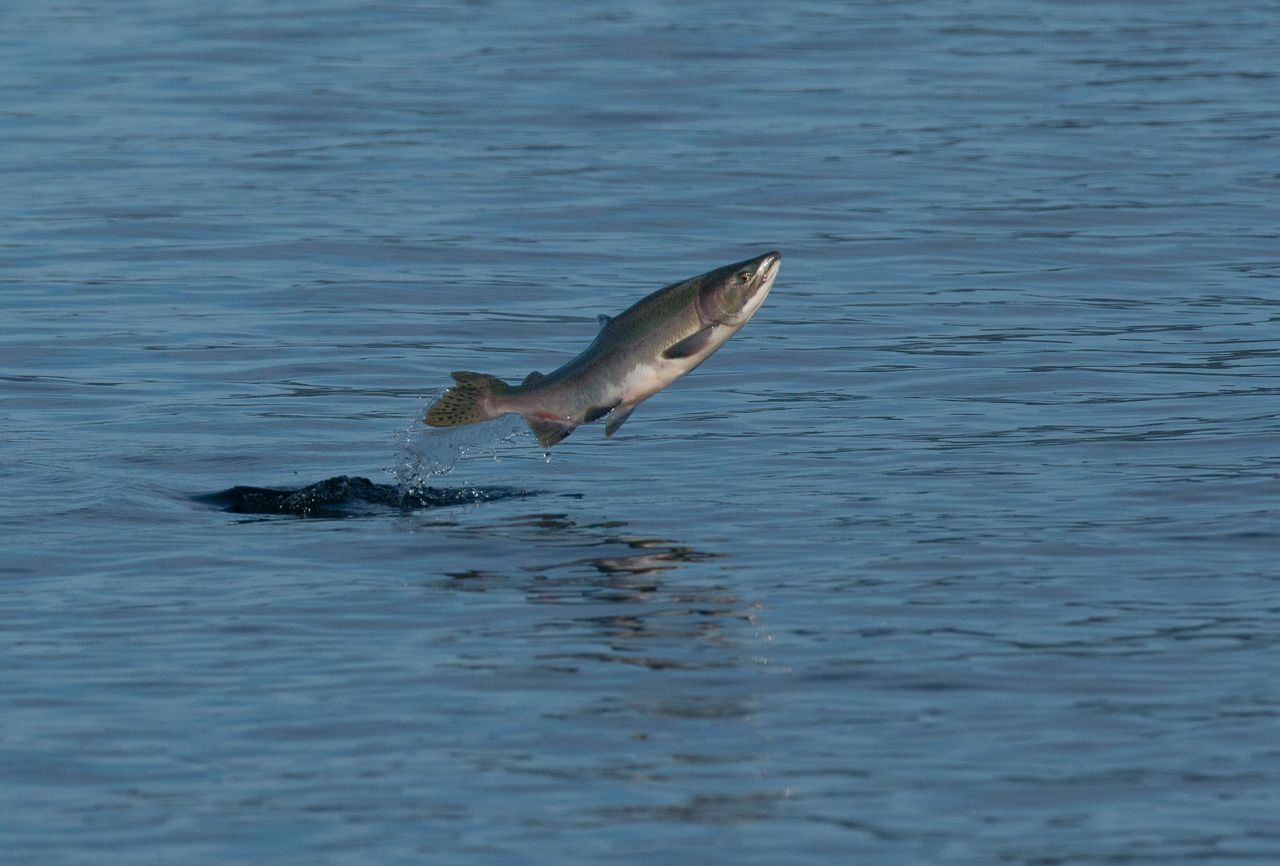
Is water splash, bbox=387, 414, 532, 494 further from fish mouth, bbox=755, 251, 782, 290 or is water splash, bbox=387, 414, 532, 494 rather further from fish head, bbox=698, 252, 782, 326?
fish mouth, bbox=755, 251, 782, 290

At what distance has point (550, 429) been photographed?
9.84 metres

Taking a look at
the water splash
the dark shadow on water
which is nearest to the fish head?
the water splash

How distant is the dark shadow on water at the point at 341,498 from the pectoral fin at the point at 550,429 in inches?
62.0

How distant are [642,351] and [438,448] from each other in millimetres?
2340

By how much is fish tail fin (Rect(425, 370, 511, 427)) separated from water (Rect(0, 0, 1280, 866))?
0.63 metres

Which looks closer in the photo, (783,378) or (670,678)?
(670,678)

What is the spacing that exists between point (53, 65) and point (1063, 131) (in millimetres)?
12413

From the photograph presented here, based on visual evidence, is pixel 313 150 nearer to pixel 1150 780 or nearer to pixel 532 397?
pixel 532 397

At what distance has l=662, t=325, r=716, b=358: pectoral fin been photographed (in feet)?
31.4

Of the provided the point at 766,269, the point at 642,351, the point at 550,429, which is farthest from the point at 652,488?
the point at 766,269

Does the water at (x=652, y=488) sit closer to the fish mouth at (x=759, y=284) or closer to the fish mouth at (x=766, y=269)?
the fish mouth at (x=759, y=284)

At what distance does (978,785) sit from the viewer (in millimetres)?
7250

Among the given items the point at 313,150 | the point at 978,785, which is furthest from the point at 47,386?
the point at 313,150

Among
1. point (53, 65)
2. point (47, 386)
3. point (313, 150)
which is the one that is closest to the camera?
point (47, 386)
